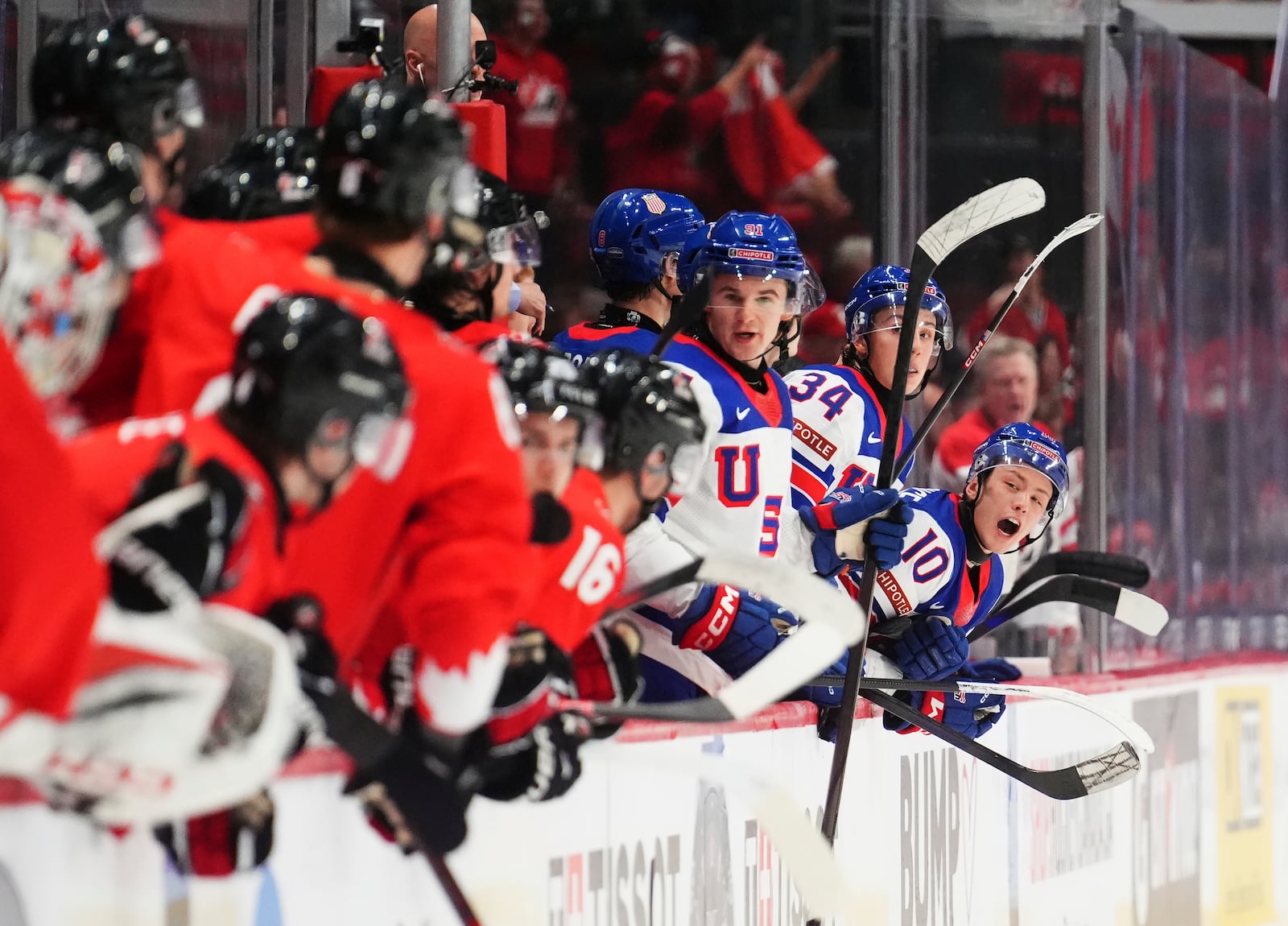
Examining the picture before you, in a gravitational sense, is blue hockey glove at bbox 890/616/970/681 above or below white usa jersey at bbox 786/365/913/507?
below

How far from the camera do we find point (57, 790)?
58.8 inches

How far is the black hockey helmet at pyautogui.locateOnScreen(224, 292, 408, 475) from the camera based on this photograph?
1500 millimetres

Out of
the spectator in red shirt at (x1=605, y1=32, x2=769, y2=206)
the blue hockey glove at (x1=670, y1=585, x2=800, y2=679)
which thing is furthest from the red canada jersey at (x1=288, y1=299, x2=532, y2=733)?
the spectator in red shirt at (x1=605, y1=32, x2=769, y2=206)

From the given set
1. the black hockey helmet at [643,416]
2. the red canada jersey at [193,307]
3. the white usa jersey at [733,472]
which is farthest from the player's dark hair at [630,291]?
the red canada jersey at [193,307]

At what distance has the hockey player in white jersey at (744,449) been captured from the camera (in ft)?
9.88

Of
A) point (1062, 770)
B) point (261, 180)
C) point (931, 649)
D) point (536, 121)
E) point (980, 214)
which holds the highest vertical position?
point (536, 121)

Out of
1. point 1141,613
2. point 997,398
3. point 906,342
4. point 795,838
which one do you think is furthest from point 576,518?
point 997,398

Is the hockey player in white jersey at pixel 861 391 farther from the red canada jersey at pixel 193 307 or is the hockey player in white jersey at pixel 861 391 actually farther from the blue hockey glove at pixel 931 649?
the red canada jersey at pixel 193 307

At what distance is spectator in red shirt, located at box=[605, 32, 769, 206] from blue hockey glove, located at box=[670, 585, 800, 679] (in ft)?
8.35

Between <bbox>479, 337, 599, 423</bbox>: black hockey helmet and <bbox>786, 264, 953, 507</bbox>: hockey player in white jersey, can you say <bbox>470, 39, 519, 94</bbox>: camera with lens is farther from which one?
<bbox>786, 264, 953, 507</bbox>: hockey player in white jersey

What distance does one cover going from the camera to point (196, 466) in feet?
4.65

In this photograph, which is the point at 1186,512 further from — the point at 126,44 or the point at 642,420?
the point at 126,44

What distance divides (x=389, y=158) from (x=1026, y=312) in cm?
423

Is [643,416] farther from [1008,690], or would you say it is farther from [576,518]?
[1008,690]
